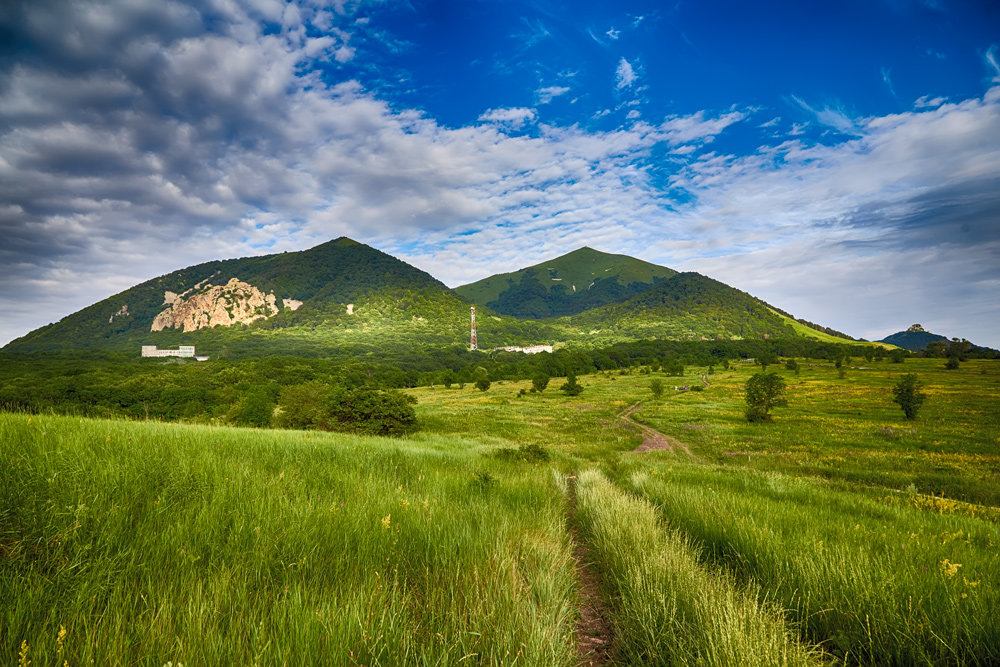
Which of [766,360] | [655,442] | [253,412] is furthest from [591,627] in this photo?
[766,360]

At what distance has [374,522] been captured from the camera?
3.83 m

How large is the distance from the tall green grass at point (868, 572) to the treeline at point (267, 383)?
1158 cm

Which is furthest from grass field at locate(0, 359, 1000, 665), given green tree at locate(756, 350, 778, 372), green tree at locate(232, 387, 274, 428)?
green tree at locate(756, 350, 778, 372)

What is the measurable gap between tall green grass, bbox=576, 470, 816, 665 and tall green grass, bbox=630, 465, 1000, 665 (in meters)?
0.42

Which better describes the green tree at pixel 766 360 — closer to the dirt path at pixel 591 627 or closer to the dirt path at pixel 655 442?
the dirt path at pixel 655 442

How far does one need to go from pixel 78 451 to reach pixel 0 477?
0.98 meters

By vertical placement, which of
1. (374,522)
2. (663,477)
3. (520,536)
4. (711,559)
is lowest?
(663,477)

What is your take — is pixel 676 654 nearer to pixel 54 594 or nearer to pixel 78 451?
pixel 54 594

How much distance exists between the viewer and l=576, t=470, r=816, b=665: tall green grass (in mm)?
2383

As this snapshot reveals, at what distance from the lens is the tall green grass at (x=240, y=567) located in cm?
189

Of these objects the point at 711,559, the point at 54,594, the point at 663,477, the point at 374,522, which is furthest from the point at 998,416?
the point at 54,594

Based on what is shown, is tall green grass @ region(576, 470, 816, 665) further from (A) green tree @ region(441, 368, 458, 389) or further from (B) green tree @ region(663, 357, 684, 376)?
(B) green tree @ region(663, 357, 684, 376)

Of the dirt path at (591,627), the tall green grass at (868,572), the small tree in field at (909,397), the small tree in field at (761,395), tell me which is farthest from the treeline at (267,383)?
the small tree in field at (909,397)

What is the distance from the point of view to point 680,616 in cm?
319
